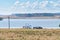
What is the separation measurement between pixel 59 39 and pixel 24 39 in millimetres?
2577

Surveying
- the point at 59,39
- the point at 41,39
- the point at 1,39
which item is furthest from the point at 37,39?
the point at 1,39

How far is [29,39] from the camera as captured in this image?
16.6 m

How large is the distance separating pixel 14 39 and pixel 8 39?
444mm

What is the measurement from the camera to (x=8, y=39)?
652 inches

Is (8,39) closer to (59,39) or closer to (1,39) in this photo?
(1,39)

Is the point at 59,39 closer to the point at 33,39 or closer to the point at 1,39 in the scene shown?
the point at 33,39

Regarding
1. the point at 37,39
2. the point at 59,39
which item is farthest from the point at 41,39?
the point at 59,39

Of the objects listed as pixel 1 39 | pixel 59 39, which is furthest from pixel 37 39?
pixel 1 39

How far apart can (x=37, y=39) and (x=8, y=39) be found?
2.14 metres

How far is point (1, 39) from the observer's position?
53.0ft

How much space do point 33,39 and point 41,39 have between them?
1.96 feet

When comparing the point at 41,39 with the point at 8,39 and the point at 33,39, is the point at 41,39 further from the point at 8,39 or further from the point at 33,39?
the point at 8,39

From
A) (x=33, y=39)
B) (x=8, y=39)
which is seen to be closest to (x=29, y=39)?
(x=33, y=39)

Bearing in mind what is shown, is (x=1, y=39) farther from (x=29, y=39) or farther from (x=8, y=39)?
(x=29, y=39)
